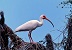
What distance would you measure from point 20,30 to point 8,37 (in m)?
0.61

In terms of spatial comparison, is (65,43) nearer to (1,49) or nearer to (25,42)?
(25,42)

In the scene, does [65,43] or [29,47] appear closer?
[65,43]

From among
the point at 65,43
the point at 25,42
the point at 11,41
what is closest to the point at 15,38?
the point at 11,41

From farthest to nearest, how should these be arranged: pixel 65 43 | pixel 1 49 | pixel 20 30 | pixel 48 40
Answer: pixel 20 30
pixel 1 49
pixel 48 40
pixel 65 43

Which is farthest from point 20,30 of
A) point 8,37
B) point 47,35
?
point 47,35

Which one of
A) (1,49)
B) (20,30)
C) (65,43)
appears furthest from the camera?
(20,30)

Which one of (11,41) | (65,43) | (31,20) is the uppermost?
(31,20)

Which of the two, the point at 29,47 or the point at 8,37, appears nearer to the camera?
the point at 29,47

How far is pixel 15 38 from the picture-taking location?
38.2 ft

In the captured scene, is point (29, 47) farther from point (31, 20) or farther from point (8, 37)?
point (31, 20)

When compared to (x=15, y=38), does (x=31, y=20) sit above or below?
above

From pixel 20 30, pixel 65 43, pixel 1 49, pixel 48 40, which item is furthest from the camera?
pixel 20 30

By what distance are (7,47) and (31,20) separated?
6.43 ft

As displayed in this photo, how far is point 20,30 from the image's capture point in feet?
40.8
